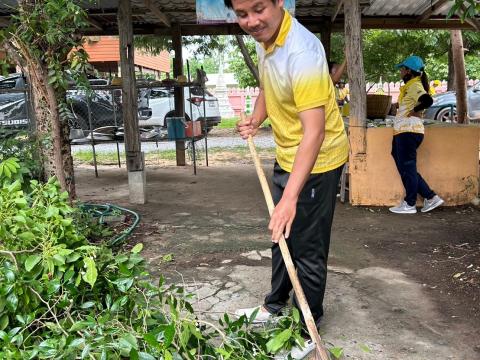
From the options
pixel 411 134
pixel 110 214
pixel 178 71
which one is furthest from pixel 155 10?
pixel 411 134

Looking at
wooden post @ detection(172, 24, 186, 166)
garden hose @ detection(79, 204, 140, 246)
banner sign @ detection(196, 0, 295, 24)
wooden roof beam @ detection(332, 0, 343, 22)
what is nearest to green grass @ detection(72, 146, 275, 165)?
wooden post @ detection(172, 24, 186, 166)

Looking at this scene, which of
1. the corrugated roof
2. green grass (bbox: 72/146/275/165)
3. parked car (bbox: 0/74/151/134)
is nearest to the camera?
the corrugated roof

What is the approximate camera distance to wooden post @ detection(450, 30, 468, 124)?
369 inches

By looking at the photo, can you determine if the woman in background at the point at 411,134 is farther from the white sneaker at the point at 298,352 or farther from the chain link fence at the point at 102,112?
the chain link fence at the point at 102,112

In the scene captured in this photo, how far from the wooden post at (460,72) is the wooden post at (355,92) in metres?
4.55

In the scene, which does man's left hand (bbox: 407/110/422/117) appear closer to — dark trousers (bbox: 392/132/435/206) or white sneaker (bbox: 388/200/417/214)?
dark trousers (bbox: 392/132/435/206)

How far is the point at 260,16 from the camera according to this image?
212 centimetres

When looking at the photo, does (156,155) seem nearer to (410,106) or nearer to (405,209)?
(405,209)

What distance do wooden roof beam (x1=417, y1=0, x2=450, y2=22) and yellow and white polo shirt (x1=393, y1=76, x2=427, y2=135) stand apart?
2313mm

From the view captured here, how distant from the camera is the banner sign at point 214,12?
6340mm

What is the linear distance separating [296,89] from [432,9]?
6.81 meters

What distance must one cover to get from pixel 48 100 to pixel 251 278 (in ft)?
7.30

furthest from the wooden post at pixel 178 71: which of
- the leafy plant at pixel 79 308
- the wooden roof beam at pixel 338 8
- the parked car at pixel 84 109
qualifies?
the leafy plant at pixel 79 308

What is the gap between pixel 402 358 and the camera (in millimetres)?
2656
